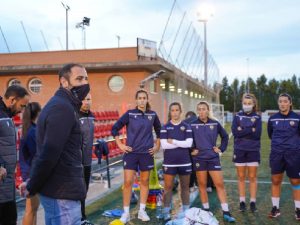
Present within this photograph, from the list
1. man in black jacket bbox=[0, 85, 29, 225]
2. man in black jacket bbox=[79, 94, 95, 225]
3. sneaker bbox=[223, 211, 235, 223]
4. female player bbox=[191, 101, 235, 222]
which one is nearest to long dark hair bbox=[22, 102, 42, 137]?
man in black jacket bbox=[0, 85, 29, 225]

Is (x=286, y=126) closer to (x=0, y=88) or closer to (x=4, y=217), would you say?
(x=4, y=217)

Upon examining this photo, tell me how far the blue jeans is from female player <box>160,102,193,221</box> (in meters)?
3.29

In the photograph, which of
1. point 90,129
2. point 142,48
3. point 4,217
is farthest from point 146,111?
point 142,48

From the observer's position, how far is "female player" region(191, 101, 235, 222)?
614cm

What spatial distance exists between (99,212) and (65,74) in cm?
421

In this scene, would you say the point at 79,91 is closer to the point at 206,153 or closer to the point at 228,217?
the point at 206,153

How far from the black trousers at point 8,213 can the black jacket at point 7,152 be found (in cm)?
7

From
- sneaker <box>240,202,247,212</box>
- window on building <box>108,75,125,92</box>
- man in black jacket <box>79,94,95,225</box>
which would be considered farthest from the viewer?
window on building <box>108,75,125,92</box>

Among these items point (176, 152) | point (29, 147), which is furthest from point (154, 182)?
point (29, 147)

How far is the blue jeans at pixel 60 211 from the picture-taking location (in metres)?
2.88

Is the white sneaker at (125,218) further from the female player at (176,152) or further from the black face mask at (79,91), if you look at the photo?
the black face mask at (79,91)

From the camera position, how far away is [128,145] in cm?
620

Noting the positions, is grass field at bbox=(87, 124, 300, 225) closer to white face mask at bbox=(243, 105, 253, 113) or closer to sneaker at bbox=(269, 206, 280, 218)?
sneaker at bbox=(269, 206, 280, 218)

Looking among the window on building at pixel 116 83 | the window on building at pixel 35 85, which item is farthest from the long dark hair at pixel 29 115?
the window on building at pixel 35 85
